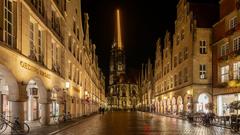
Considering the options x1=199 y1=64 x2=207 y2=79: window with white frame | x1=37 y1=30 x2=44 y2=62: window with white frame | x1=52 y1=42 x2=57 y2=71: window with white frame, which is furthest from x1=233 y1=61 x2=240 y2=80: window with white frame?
x1=37 y1=30 x2=44 y2=62: window with white frame

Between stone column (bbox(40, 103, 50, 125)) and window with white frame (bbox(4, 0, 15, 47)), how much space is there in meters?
11.3

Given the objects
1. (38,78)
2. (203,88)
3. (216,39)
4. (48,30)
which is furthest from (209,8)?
(38,78)

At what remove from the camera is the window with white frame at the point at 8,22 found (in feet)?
76.8

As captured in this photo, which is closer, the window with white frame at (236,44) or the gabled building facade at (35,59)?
the gabled building facade at (35,59)

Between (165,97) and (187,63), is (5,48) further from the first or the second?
(165,97)

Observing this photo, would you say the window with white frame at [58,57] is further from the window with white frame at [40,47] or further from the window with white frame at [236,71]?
the window with white frame at [236,71]

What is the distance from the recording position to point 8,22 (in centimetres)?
2398

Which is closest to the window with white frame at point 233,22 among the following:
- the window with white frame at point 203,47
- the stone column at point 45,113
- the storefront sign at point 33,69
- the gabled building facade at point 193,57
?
the gabled building facade at point 193,57

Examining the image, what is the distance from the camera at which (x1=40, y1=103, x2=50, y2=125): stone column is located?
113 feet

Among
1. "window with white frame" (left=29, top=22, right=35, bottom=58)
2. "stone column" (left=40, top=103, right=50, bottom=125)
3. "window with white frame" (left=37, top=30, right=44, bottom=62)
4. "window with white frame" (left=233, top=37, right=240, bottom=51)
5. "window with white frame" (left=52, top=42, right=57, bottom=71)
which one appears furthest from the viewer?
"window with white frame" (left=233, top=37, right=240, bottom=51)

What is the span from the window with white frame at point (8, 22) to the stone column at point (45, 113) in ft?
37.1

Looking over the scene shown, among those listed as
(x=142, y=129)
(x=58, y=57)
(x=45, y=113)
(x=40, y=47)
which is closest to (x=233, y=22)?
(x=58, y=57)

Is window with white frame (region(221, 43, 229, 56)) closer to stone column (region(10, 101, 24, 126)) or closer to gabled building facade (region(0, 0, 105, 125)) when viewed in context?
gabled building facade (region(0, 0, 105, 125))

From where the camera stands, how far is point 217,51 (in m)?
53.4
